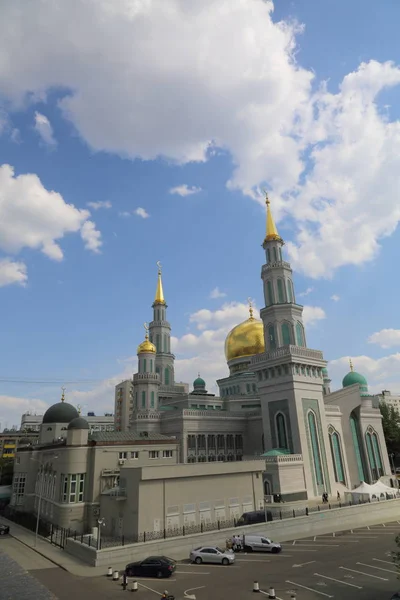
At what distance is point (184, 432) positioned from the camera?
5331 cm

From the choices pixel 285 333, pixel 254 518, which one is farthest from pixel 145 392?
pixel 254 518

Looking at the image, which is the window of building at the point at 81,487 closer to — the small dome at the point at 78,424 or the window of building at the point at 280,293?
the small dome at the point at 78,424

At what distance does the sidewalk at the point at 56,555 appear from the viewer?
2316cm

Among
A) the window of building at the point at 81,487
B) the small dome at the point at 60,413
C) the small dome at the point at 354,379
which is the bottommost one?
the window of building at the point at 81,487

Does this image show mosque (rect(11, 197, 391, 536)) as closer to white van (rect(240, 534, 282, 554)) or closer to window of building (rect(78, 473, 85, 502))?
window of building (rect(78, 473, 85, 502))

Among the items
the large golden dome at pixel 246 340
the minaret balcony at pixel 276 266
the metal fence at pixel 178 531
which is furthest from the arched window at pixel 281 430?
the large golden dome at pixel 246 340

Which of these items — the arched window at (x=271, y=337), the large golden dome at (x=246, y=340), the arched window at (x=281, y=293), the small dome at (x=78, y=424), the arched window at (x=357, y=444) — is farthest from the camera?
the large golden dome at (x=246, y=340)

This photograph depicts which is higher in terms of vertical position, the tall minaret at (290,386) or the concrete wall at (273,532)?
the tall minaret at (290,386)

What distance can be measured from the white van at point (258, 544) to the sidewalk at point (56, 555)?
25.8 feet

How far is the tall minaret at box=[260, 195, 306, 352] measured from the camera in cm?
4834

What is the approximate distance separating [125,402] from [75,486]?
8861 centimetres

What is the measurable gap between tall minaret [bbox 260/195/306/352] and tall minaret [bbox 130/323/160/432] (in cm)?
1954

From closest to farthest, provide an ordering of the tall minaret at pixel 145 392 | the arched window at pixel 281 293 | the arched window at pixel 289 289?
the arched window at pixel 281 293 → the arched window at pixel 289 289 → the tall minaret at pixel 145 392

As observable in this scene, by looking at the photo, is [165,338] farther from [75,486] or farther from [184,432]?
[75,486]
